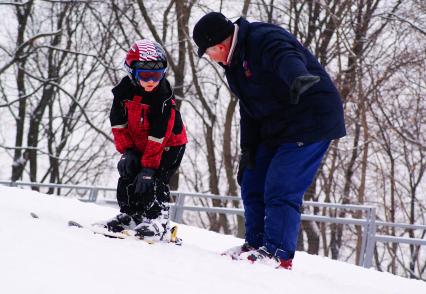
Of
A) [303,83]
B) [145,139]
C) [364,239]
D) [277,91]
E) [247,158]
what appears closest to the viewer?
[303,83]

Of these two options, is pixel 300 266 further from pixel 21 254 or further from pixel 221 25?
pixel 21 254

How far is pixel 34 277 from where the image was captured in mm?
1734

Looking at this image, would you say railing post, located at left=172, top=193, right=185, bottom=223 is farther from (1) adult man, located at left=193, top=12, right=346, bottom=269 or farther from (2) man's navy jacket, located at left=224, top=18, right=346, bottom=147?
(2) man's navy jacket, located at left=224, top=18, right=346, bottom=147

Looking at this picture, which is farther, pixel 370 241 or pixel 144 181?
pixel 370 241

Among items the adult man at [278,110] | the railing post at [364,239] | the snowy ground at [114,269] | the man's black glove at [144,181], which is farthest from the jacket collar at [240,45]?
the railing post at [364,239]

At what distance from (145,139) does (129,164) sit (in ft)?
0.69

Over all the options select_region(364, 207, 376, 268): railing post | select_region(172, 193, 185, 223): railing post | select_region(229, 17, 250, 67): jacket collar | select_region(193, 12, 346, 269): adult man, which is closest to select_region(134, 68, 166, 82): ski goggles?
select_region(193, 12, 346, 269): adult man

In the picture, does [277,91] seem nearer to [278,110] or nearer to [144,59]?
[278,110]

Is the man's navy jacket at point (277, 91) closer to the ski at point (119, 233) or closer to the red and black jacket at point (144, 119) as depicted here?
the red and black jacket at point (144, 119)

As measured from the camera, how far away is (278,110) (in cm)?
321

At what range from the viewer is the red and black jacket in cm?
355

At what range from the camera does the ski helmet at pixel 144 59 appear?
3.57 metres

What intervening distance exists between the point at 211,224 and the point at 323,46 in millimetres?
8845

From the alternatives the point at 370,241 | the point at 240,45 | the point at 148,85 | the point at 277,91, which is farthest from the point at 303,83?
the point at 370,241
